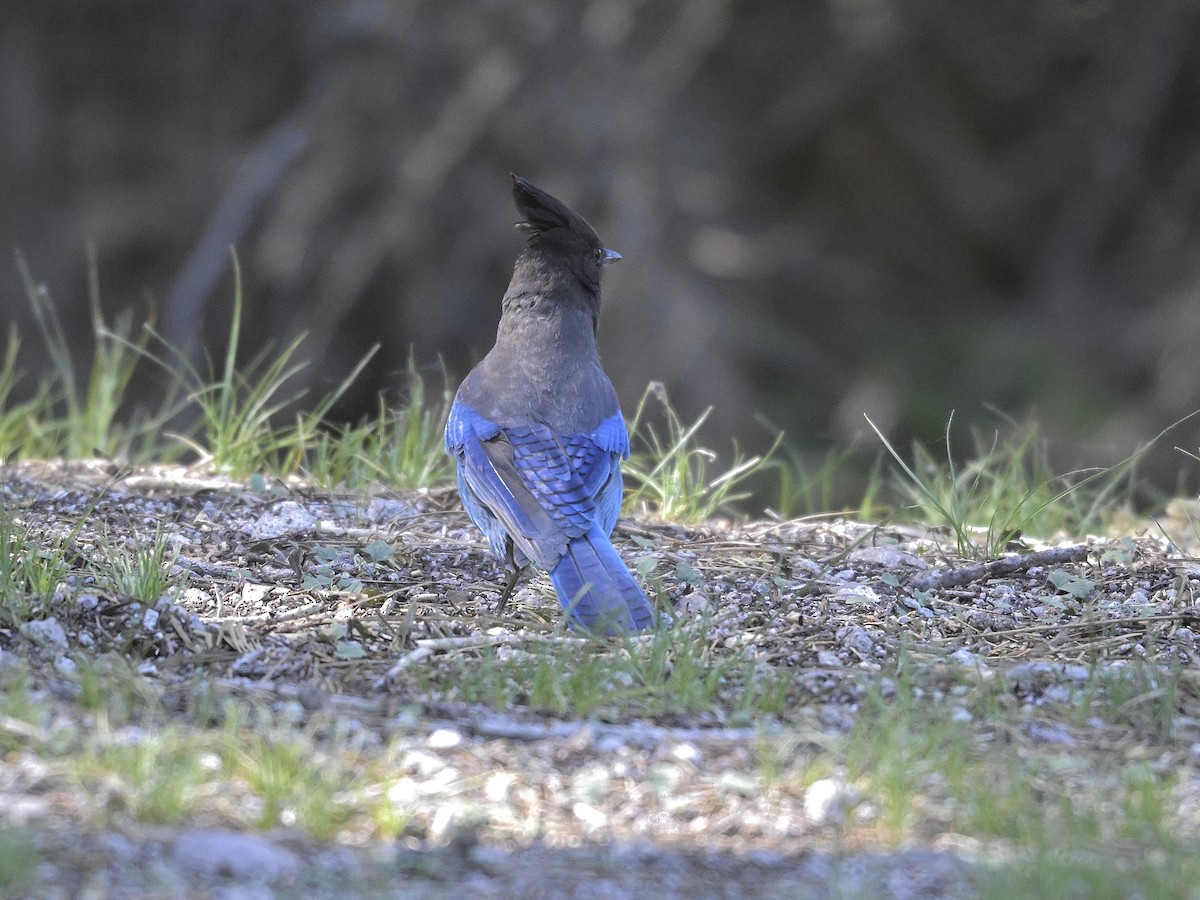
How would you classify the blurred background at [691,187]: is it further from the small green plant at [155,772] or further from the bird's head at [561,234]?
the small green plant at [155,772]

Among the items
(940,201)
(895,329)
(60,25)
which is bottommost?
(895,329)

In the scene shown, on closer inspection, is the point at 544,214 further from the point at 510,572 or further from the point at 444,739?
the point at 444,739

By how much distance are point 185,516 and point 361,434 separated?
598 mm

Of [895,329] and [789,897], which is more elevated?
[789,897]

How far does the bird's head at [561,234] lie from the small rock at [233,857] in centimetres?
237

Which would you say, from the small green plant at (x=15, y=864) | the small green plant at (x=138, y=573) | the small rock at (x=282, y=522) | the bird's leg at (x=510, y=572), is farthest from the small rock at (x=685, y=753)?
the small rock at (x=282, y=522)

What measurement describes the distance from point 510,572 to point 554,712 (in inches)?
37.2

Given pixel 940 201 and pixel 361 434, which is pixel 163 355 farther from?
pixel 940 201

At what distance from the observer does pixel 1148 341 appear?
8992 millimetres

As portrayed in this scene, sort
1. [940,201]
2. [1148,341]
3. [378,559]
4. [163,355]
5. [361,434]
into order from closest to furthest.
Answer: [378,559], [361,434], [163,355], [1148,341], [940,201]

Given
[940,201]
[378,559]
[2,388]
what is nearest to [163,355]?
[2,388]

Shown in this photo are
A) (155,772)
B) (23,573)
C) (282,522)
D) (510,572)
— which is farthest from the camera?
(282,522)

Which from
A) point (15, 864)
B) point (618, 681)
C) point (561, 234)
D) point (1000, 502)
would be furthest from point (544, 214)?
point (15, 864)

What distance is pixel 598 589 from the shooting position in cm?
327
